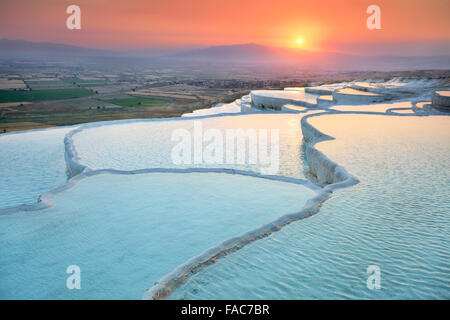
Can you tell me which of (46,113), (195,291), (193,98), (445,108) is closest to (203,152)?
(195,291)

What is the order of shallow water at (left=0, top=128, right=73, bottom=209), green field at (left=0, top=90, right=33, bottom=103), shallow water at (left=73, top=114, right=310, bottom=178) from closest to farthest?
1. shallow water at (left=0, top=128, right=73, bottom=209)
2. shallow water at (left=73, top=114, right=310, bottom=178)
3. green field at (left=0, top=90, right=33, bottom=103)

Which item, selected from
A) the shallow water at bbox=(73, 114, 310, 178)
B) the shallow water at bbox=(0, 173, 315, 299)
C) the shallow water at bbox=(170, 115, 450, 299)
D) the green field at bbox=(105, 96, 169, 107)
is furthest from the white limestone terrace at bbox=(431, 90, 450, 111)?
the green field at bbox=(105, 96, 169, 107)

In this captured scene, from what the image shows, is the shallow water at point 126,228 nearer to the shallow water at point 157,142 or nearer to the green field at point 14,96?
the shallow water at point 157,142

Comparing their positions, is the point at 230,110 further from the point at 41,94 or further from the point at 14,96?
the point at 41,94

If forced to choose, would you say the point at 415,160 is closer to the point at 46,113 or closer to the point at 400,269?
the point at 400,269

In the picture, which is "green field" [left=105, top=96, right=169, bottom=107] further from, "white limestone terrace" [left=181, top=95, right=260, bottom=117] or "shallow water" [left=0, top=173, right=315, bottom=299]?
"shallow water" [left=0, top=173, right=315, bottom=299]

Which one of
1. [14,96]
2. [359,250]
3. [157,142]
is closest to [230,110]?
[157,142]

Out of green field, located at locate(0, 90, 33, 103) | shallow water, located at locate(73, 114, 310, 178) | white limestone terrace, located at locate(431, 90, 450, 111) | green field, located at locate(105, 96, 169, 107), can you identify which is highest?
green field, located at locate(0, 90, 33, 103)
